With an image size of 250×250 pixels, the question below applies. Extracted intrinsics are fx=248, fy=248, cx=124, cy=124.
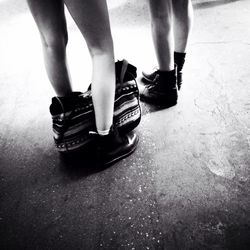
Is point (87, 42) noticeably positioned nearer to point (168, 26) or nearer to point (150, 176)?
point (168, 26)

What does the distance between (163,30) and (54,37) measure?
1.91 ft

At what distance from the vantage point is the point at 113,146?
1246mm

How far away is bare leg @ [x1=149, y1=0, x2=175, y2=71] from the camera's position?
49.8 inches

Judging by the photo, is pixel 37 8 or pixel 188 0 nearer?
pixel 37 8

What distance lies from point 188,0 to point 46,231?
138 centimetres

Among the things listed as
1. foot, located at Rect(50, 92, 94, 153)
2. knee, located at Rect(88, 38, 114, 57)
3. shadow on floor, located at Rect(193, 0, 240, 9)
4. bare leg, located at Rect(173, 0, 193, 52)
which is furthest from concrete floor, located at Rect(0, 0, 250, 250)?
shadow on floor, located at Rect(193, 0, 240, 9)

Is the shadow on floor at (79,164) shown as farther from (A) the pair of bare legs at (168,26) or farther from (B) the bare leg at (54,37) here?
(A) the pair of bare legs at (168,26)

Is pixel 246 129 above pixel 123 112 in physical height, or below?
below

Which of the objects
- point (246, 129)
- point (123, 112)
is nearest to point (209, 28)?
point (246, 129)

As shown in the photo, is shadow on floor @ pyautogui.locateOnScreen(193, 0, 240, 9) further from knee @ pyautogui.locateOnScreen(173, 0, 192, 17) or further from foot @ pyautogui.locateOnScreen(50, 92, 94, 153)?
foot @ pyautogui.locateOnScreen(50, 92, 94, 153)

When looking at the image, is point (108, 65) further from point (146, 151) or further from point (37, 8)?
point (146, 151)

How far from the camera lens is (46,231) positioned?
3.37ft

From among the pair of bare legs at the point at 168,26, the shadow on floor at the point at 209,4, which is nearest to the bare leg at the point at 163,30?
the pair of bare legs at the point at 168,26

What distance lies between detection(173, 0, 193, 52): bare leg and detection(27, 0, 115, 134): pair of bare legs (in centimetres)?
64
